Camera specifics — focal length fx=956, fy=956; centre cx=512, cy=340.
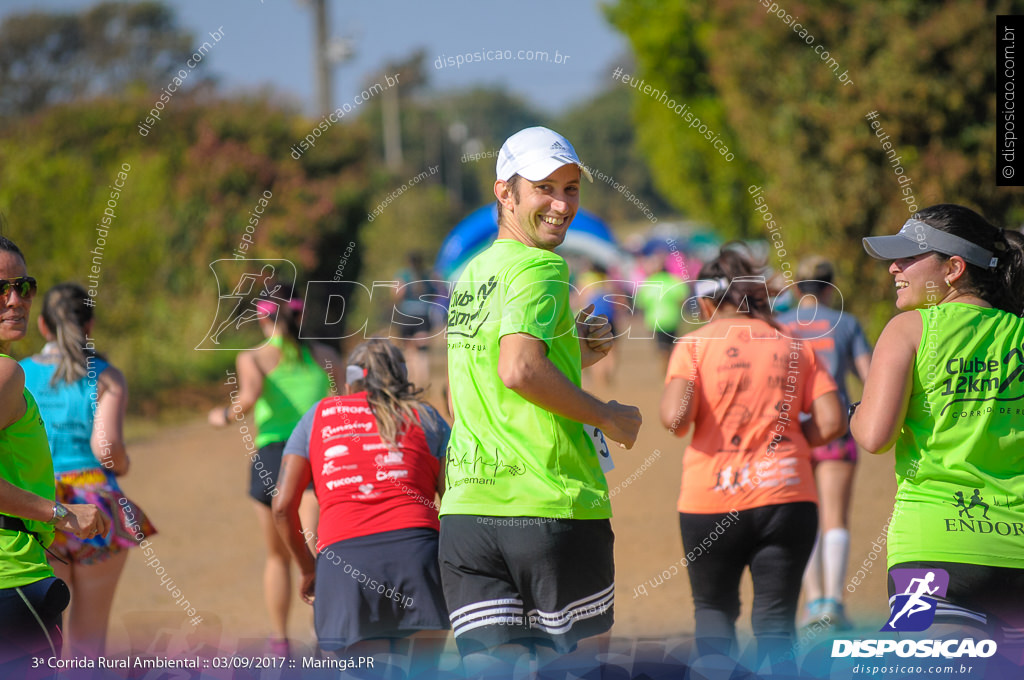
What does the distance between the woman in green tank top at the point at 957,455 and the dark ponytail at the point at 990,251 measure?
0.05 meters

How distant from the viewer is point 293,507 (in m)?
3.90

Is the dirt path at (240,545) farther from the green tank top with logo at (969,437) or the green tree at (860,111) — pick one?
the green tree at (860,111)

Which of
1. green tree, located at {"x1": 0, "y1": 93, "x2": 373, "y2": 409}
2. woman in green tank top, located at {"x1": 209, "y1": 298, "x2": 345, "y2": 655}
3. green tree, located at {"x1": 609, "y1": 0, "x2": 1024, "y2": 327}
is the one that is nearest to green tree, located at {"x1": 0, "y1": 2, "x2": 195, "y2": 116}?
green tree, located at {"x1": 0, "y1": 93, "x2": 373, "y2": 409}

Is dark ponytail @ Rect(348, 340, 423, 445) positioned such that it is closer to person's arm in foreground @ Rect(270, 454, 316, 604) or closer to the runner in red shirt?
the runner in red shirt

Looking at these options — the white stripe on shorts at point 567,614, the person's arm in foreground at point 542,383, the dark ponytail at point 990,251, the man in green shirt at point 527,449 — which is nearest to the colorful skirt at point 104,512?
the man in green shirt at point 527,449

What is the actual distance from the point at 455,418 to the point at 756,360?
5.43ft

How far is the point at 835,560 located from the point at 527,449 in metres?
3.18

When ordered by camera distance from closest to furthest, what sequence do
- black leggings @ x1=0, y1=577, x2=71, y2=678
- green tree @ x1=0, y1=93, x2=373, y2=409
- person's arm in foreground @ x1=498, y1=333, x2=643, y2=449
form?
person's arm in foreground @ x1=498, y1=333, x2=643, y2=449, black leggings @ x1=0, y1=577, x2=71, y2=678, green tree @ x1=0, y1=93, x2=373, y2=409

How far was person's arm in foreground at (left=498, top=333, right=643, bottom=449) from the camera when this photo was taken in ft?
8.41

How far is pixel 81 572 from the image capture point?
4.03 m

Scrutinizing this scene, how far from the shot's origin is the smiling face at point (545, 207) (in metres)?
2.76

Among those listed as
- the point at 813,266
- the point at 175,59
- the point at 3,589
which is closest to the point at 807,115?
the point at 813,266

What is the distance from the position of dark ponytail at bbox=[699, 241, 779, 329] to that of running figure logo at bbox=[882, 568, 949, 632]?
59.4 inches

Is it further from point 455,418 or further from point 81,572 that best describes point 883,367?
point 81,572
